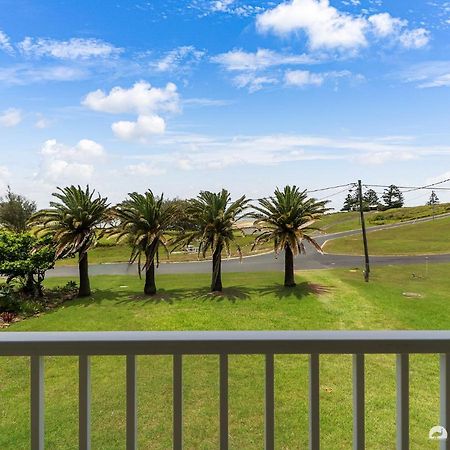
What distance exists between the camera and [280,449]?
1.01 meters

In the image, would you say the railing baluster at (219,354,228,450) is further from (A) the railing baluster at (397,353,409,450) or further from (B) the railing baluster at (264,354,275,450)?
(A) the railing baluster at (397,353,409,450)

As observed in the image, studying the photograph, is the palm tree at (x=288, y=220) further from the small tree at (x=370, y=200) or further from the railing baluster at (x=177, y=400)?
the railing baluster at (x=177, y=400)

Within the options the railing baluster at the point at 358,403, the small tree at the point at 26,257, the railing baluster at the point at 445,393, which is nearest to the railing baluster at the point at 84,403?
the railing baluster at the point at 358,403

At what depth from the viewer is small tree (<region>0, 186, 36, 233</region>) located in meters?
1.70

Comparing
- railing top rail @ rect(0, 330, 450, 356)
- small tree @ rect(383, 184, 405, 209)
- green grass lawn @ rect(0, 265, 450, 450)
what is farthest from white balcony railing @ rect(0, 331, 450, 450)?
small tree @ rect(383, 184, 405, 209)

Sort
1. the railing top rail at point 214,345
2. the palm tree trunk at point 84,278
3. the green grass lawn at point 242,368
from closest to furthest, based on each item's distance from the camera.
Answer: the railing top rail at point 214,345, the green grass lawn at point 242,368, the palm tree trunk at point 84,278

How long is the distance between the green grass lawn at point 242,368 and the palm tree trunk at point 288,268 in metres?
0.04

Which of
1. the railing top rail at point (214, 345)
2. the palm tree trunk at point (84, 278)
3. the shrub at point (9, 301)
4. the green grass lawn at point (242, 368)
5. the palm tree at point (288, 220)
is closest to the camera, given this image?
the railing top rail at point (214, 345)

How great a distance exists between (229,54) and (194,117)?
1.10 feet

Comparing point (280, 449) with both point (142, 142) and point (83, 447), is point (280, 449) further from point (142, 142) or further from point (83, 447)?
point (142, 142)

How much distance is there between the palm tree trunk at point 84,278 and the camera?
5.58 feet

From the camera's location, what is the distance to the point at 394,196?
174 centimetres

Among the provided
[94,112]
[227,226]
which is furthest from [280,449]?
[94,112]

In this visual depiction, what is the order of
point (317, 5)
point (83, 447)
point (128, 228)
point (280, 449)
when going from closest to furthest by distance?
point (83, 447) < point (280, 449) < point (317, 5) < point (128, 228)
